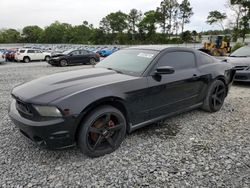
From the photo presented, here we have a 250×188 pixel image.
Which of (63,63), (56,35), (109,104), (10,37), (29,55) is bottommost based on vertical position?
(63,63)

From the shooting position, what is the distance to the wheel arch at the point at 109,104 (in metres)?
2.62

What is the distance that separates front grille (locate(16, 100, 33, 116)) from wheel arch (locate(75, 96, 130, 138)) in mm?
587

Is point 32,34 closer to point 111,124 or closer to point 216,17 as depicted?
point 216,17

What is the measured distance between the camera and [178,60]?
3.85 m

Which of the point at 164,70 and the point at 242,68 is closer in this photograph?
the point at 164,70

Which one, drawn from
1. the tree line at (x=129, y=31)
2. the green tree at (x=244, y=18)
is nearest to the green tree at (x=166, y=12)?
the tree line at (x=129, y=31)

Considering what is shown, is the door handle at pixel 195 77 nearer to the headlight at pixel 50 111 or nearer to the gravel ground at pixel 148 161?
the gravel ground at pixel 148 161

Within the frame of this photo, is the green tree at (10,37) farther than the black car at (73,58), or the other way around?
the green tree at (10,37)

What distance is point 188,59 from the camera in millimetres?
4047

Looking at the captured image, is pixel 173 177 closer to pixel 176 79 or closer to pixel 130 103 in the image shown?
pixel 130 103

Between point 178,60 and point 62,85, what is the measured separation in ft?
6.88

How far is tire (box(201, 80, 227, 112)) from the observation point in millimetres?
4383

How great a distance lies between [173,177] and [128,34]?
224 feet

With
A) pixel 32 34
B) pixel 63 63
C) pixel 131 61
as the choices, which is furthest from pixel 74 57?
pixel 32 34
